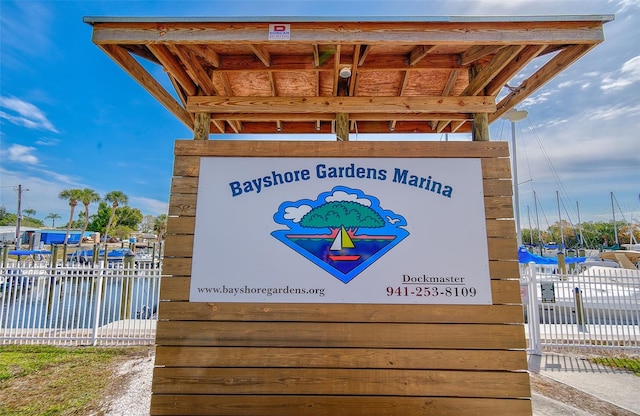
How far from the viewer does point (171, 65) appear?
289 centimetres

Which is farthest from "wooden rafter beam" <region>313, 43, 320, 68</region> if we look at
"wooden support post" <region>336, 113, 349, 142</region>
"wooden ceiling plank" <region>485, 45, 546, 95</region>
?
"wooden ceiling plank" <region>485, 45, 546, 95</region>

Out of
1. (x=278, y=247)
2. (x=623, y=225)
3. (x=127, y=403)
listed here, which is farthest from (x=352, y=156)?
(x=623, y=225)

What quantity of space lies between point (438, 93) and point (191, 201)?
315 cm

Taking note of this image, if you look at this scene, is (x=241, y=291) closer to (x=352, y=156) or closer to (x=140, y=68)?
(x=352, y=156)

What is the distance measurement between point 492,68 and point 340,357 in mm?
2952

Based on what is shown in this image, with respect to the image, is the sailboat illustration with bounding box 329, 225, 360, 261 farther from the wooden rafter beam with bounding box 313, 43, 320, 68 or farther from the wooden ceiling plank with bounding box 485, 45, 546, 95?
the wooden ceiling plank with bounding box 485, 45, 546, 95

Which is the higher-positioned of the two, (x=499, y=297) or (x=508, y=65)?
(x=508, y=65)

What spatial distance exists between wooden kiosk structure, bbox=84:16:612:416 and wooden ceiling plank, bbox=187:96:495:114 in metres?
0.29

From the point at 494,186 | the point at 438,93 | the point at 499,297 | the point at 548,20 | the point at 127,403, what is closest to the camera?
the point at 548,20

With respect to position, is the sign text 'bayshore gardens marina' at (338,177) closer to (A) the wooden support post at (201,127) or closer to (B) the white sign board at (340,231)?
(B) the white sign board at (340,231)

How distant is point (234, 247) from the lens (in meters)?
2.82

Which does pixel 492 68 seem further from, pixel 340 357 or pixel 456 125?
pixel 340 357

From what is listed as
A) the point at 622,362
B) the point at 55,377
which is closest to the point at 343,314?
the point at 55,377

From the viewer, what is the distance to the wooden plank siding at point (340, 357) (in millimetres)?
2611
